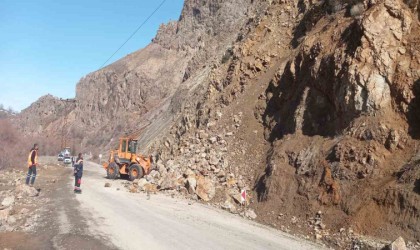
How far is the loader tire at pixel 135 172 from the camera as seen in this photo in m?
25.9

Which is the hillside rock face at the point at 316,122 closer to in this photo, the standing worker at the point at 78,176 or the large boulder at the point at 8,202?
the standing worker at the point at 78,176

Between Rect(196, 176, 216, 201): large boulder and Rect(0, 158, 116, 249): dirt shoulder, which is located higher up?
Rect(196, 176, 216, 201): large boulder

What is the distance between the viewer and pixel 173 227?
11.4 metres

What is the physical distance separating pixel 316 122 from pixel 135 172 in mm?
13814

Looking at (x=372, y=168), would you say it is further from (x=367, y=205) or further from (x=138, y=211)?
(x=138, y=211)

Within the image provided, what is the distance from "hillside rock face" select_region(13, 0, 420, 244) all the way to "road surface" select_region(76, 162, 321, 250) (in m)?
1.44

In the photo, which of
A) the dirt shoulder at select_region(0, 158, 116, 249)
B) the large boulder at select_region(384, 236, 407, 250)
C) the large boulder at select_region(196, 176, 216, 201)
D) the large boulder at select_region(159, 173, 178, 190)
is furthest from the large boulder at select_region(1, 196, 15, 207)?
the large boulder at select_region(384, 236, 407, 250)

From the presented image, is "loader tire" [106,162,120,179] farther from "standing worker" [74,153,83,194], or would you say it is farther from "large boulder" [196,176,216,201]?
"large boulder" [196,176,216,201]

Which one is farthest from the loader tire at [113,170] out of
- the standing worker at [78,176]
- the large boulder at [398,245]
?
the large boulder at [398,245]

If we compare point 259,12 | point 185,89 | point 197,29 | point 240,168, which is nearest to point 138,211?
point 240,168

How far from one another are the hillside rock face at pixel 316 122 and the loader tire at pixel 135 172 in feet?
8.49

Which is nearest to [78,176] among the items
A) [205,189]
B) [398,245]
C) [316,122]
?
[205,189]

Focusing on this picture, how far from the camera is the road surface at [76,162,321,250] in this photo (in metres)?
9.69

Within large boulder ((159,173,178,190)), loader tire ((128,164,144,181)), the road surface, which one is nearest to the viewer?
the road surface
